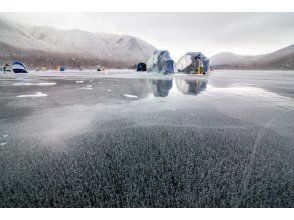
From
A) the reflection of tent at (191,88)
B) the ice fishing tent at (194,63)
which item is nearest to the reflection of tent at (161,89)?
the reflection of tent at (191,88)

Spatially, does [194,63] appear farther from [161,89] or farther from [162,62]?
[161,89]

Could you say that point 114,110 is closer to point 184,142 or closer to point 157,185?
point 184,142

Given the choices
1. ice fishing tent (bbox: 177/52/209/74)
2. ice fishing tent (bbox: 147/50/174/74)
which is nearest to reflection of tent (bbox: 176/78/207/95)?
ice fishing tent (bbox: 147/50/174/74)

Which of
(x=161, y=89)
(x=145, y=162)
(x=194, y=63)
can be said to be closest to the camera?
(x=145, y=162)

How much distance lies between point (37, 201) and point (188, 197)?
4.82 ft

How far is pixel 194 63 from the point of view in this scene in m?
37.3

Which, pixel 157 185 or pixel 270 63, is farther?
pixel 270 63

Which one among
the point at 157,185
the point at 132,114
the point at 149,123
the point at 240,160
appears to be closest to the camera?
the point at 157,185

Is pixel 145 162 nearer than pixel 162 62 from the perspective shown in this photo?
Yes

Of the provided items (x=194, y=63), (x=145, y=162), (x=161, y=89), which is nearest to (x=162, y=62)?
(x=194, y=63)

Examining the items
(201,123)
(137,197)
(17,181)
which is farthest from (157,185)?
(201,123)

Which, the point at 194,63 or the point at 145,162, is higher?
the point at 194,63

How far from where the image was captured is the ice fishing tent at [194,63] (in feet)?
117

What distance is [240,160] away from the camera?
7.88 ft
